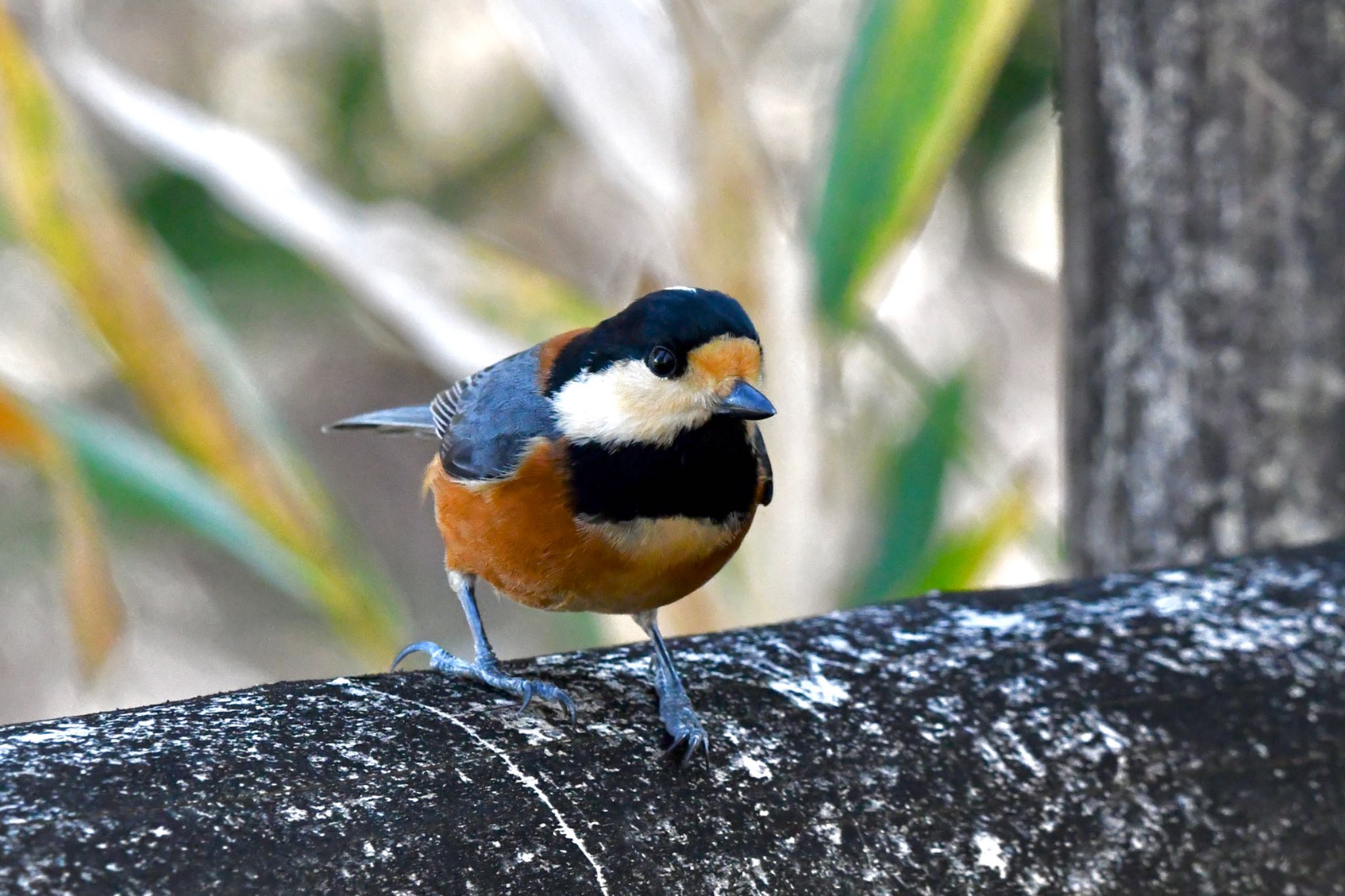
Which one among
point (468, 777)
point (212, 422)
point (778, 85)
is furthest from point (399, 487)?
point (468, 777)

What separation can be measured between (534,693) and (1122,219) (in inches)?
53.7

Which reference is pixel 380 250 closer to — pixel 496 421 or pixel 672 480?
pixel 496 421

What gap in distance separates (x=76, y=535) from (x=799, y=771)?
1469 mm

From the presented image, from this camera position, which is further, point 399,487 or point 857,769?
point 399,487

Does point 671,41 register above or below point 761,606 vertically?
above

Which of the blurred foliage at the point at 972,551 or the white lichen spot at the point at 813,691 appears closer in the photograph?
the white lichen spot at the point at 813,691

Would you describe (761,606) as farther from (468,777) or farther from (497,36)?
(497,36)

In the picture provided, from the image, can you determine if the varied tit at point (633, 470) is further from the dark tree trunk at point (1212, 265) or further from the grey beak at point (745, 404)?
the dark tree trunk at point (1212, 265)

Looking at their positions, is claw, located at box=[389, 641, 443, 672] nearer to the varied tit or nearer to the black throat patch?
the varied tit

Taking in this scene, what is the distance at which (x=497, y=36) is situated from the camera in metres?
4.83

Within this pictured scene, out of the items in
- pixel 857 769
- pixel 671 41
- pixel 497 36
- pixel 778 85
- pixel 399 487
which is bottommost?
pixel 857 769

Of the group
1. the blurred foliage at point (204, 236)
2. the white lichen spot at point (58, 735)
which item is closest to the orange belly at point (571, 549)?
the white lichen spot at point (58, 735)

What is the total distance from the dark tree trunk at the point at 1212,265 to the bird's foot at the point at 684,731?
1215 mm

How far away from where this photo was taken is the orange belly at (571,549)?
150 cm
